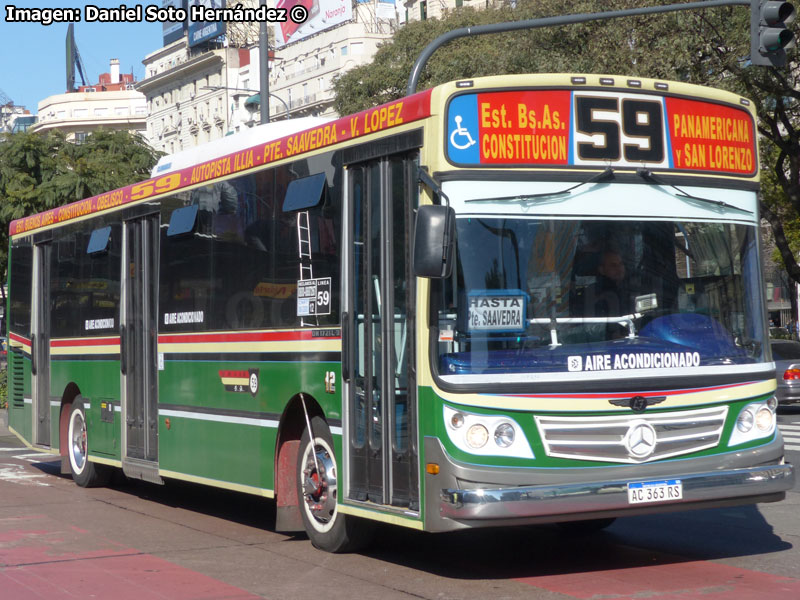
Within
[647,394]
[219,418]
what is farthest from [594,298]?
[219,418]

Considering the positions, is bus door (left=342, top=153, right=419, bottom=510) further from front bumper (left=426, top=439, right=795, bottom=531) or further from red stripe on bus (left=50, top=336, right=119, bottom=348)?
red stripe on bus (left=50, top=336, right=119, bottom=348)

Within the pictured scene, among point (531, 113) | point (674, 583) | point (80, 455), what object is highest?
point (531, 113)

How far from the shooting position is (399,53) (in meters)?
50.4

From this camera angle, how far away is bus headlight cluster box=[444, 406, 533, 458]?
7.55 meters

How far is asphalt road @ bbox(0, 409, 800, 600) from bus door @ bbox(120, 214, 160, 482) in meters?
0.65

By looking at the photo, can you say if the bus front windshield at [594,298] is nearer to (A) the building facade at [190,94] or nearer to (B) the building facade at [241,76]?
(B) the building facade at [241,76]

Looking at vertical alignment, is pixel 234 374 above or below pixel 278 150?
below

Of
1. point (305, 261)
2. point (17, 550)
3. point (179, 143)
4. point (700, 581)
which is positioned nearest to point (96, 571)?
point (17, 550)

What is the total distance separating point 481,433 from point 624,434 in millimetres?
925

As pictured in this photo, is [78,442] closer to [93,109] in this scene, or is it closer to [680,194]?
[680,194]

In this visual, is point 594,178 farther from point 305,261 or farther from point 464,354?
point 305,261

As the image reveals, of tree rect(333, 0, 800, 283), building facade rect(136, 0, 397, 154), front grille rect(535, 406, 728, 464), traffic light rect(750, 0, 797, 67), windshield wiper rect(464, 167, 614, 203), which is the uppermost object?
building facade rect(136, 0, 397, 154)

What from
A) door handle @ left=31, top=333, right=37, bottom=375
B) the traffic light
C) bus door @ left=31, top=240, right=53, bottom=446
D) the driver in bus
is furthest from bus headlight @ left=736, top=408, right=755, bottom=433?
door handle @ left=31, top=333, right=37, bottom=375

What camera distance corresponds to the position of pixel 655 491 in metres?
7.79
